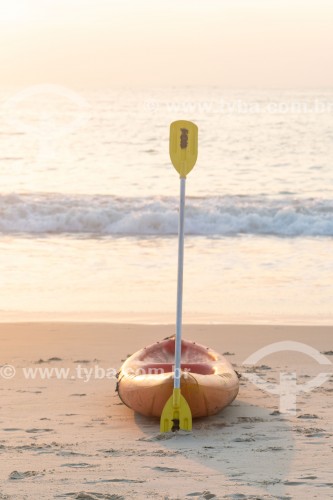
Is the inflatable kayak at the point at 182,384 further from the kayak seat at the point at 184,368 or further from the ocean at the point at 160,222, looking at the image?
the ocean at the point at 160,222

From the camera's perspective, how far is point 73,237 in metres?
16.7

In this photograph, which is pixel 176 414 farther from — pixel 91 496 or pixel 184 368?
pixel 91 496

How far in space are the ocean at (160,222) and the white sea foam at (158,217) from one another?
4cm

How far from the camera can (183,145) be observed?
6156mm

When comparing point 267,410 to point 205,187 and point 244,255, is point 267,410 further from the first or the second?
point 205,187

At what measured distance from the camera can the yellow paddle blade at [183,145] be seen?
6113 millimetres

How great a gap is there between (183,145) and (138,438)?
185 cm

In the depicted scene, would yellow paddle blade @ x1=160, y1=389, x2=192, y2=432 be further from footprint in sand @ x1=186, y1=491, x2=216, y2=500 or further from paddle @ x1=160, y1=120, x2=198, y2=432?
Result: footprint in sand @ x1=186, y1=491, x2=216, y2=500

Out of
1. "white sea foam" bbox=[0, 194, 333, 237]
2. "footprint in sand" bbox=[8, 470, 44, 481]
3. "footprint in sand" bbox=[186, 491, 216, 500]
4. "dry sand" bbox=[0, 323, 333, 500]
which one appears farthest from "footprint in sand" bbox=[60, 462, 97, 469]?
"white sea foam" bbox=[0, 194, 333, 237]

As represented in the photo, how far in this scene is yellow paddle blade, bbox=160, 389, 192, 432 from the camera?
5918 millimetres

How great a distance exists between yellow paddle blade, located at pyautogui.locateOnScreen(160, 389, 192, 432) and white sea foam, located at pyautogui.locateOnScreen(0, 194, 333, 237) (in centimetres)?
1125

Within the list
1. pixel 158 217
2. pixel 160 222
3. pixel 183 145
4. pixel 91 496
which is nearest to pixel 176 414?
pixel 91 496

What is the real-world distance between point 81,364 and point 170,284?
158 inches

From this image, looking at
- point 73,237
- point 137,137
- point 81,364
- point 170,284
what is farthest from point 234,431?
point 137,137
